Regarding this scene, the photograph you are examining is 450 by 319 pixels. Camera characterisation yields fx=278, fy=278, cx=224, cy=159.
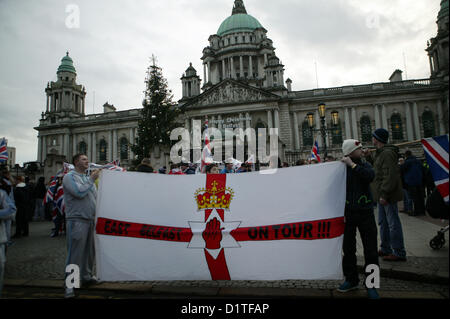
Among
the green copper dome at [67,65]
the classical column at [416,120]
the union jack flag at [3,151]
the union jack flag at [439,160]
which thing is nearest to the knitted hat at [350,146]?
the union jack flag at [439,160]

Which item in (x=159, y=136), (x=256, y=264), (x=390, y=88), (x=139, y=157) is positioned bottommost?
(x=256, y=264)

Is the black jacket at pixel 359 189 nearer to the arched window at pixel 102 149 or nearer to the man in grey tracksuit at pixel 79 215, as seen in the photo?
the man in grey tracksuit at pixel 79 215

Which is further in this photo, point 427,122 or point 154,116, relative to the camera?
point 427,122

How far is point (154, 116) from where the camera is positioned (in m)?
23.0

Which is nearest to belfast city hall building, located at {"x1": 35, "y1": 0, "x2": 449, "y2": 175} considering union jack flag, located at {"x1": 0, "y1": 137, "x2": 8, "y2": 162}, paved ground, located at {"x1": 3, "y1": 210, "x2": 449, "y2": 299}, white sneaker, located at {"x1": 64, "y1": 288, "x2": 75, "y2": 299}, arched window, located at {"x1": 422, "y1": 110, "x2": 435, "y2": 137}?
arched window, located at {"x1": 422, "y1": 110, "x2": 435, "y2": 137}

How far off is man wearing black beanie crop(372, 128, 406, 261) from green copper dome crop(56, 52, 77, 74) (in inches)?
2481

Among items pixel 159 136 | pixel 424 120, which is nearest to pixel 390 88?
pixel 424 120

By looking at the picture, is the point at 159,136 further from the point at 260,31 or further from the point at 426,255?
the point at 260,31

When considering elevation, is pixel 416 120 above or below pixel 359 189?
above

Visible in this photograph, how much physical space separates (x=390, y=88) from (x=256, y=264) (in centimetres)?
4155

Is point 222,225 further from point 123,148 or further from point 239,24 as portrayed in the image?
point 239,24

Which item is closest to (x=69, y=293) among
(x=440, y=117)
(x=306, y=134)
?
(x=306, y=134)

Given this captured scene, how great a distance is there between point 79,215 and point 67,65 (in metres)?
62.0

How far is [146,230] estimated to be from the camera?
3891 millimetres
